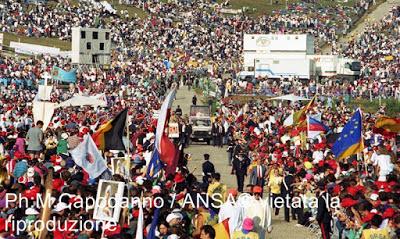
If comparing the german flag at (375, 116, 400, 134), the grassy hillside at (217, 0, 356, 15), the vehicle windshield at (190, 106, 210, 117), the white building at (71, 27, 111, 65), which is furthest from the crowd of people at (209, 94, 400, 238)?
the grassy hillside at (217, 0, 356, 15)

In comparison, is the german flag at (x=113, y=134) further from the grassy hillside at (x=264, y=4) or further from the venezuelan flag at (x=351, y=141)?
the grassy hillside at (x=264, y=4)

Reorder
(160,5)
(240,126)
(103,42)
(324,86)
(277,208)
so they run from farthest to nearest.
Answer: (160,5), (103,42), (324,86), (240,126), (277,208)

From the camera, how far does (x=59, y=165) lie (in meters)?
22.1

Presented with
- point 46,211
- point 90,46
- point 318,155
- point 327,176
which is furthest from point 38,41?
point 46,211

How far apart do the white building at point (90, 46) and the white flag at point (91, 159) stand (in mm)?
52687

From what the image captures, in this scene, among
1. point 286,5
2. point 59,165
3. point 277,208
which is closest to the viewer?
point 59,165

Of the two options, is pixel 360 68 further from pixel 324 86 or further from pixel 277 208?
pixel 277 208

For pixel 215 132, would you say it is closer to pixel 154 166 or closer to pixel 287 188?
pixel 287 188

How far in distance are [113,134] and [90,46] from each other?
52.6 meters

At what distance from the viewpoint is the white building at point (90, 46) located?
72.1 m

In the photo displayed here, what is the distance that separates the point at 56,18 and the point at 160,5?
12.8 m

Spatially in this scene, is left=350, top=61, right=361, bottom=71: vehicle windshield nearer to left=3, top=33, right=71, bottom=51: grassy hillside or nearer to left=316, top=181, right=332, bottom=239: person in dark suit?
left=3, top=33, right=71, bottom=51: grassy hillside

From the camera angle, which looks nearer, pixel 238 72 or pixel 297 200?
pixel 297 200

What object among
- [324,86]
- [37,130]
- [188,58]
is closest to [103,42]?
[188,58]
